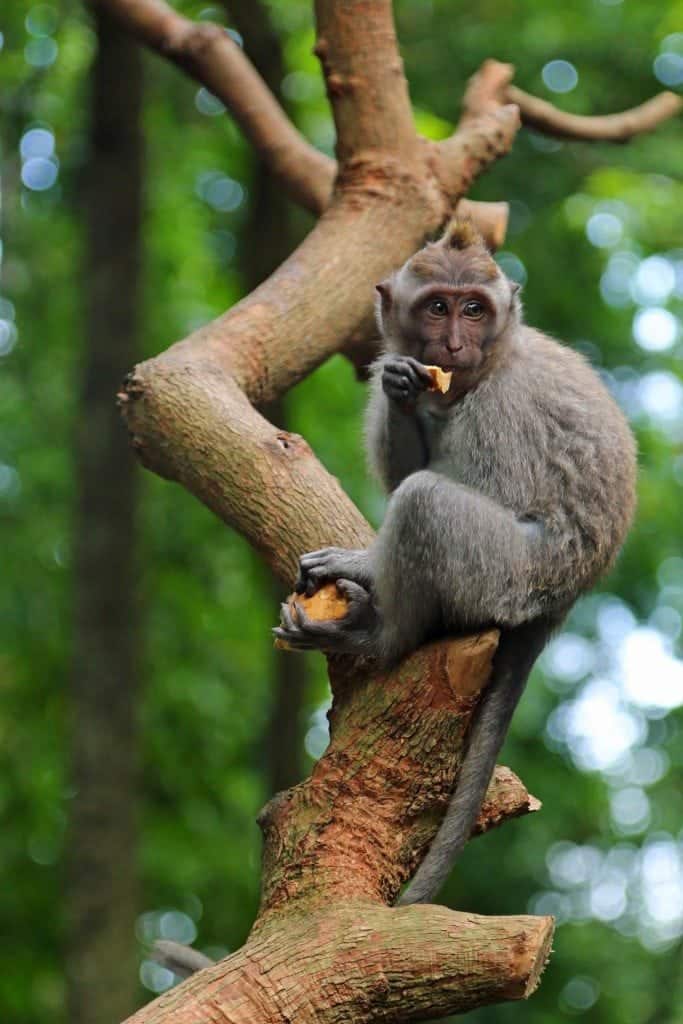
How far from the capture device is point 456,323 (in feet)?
16.1

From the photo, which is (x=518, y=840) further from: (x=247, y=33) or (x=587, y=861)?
(x=247, y=33)

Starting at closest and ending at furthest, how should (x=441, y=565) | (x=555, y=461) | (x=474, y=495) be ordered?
(x=441, y=565), (x=474, y=495), (x=555, y=461)

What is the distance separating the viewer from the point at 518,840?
510 inches

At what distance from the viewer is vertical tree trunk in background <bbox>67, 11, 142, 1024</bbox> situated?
940 centimetres

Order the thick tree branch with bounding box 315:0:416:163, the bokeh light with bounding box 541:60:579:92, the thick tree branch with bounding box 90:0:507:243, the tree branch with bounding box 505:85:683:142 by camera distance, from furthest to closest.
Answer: the bokeh light with bounding box 541:60:579:92
the tree branch with bounding box 505:85:683:142
the thick tree branch with bounding box 90:0:507:243
the thick tree branch with bounding box 315:0:416:163

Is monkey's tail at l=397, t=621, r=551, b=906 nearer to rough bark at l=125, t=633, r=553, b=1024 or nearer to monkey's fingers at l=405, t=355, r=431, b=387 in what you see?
rough bark at l=125, t=633, r=553, b=1024

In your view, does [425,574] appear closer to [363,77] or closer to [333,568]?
[333,568]

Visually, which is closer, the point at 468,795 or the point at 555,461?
the point at 468,795

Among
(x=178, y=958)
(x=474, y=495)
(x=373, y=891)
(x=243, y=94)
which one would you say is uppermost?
(x=243, y=94)

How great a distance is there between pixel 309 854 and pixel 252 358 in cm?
240

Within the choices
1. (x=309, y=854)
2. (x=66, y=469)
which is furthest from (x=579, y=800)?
(x=309, y=854)

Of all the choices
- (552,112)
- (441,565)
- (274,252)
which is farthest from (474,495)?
(274,252)

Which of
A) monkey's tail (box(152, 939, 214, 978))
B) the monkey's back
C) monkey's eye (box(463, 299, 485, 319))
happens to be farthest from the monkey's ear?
monkey's tail (box(152, 939, 214, 978))

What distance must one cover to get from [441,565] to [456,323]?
937mm
